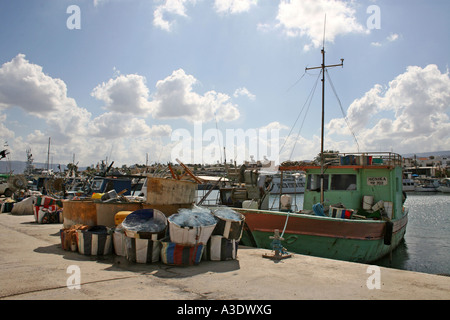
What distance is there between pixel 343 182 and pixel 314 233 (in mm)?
3341

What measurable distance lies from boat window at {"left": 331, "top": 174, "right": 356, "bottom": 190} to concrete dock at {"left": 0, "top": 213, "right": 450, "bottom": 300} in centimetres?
581

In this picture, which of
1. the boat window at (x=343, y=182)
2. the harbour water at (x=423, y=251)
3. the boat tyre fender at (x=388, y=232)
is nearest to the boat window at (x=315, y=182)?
the boat window at (x=343, y=182)

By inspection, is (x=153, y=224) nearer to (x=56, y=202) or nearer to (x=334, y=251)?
(x=334, y=251)

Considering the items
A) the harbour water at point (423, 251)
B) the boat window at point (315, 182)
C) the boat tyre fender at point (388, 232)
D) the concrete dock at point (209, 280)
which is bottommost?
the harbour water at point (423, 251)

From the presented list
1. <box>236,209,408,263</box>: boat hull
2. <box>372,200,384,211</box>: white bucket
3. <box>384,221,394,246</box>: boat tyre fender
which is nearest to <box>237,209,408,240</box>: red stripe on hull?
<box>236,209,408,263</box>: boat hull

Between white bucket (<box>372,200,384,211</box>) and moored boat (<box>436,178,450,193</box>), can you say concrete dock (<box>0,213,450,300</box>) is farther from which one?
moored boat (<box>436,178,450,193</box>)

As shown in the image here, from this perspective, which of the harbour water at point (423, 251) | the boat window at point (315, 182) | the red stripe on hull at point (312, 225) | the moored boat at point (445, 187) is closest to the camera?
the red stripe on hull at point (312, 225)

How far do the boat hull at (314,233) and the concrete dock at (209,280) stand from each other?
8.80 ft

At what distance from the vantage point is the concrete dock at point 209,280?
173 inches

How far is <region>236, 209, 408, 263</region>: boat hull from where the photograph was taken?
383 inches

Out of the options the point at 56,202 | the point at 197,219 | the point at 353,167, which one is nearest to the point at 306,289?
the point at 197,219

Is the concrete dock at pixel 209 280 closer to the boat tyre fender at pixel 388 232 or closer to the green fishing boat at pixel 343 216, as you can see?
the green fishing boat at pixel 343 216

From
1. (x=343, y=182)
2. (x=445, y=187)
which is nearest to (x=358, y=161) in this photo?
(x=343, y=182)
